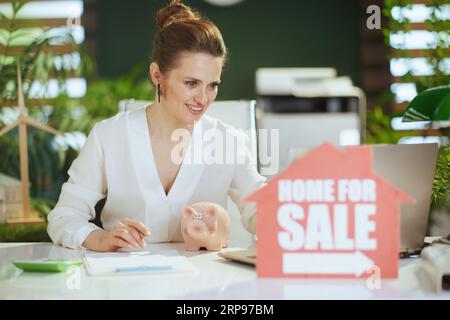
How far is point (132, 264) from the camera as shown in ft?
4.16

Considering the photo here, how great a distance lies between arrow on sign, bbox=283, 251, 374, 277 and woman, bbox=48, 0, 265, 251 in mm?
612

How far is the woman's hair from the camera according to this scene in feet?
5.66

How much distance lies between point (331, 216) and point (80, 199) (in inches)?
30.6

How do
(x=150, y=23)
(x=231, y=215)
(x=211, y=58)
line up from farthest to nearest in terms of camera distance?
(x=150, y=23) < (x=231, y=215) < (x=211, y=58)

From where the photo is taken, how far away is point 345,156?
110 cm

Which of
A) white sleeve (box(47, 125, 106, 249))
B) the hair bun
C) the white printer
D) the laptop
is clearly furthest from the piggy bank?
the white printer

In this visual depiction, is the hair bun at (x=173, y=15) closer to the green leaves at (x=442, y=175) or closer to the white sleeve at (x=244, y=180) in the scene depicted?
the white sleeve at (x=244, y=180)

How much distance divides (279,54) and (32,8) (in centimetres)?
179

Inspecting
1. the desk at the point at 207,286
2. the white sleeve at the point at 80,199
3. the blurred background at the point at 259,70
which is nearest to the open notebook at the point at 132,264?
the desk at the point at 207,286

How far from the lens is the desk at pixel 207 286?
104 centimetres

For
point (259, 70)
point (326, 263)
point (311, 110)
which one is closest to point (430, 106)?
point (326, 263)
